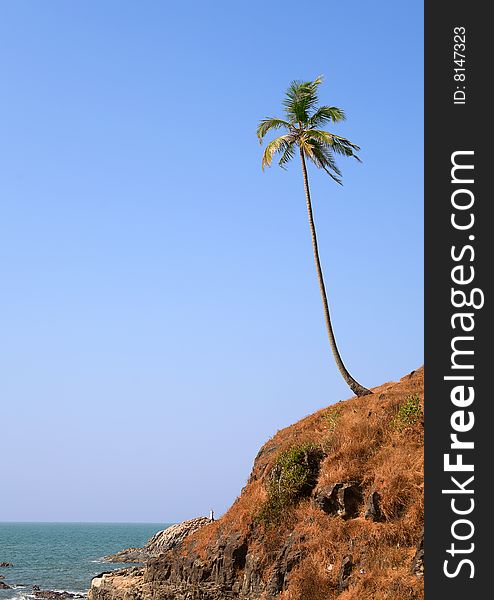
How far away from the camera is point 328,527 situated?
26.7 meters

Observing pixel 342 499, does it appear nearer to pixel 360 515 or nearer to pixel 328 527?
pixel 360 515

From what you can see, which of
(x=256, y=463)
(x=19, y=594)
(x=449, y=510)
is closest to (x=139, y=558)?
(x=19, y=594)

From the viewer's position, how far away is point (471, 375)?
15023 mm

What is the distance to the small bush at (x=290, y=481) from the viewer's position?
29.3 metres

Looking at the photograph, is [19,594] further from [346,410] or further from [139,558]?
[346,410]

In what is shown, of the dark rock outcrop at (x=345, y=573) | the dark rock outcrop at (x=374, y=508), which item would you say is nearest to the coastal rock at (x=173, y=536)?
the dark rock outcrop at (x=374, y=508)

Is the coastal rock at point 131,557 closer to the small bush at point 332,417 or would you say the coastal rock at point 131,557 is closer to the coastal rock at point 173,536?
the coastal rock at point 173,536

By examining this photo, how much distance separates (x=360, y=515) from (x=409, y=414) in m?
4.66

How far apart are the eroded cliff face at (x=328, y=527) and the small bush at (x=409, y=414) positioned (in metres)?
0.04

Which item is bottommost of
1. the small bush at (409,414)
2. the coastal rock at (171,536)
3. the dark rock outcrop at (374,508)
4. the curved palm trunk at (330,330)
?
the coastal rock at (171,536)

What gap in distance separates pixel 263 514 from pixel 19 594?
42766 mm

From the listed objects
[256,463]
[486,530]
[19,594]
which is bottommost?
[19,594]

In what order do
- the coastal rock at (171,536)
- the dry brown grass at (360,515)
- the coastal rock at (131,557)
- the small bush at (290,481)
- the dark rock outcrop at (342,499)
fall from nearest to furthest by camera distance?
1. the dry brown grass at (360,515)
2. the dark rock outcrop at (342,499)
3. the small bush at (290,481)
4. the coastal rock at (171,536)
5. the coastal rock at (131,557)

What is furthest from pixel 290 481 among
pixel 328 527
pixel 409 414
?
pixel 409 414
